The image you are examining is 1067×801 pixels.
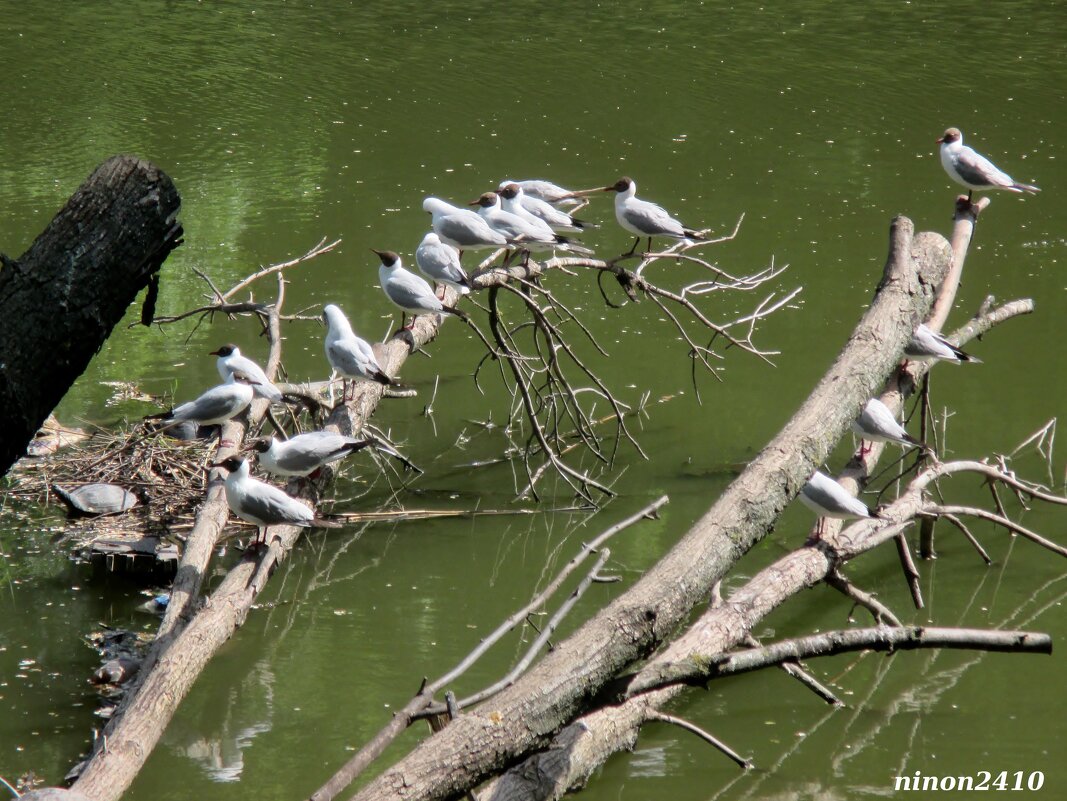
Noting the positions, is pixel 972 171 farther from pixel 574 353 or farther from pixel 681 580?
pixel 681 580

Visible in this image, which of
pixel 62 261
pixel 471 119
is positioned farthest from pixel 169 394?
pixel 471 119

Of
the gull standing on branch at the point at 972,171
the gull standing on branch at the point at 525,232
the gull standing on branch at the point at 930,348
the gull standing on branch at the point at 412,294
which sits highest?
the gull standing on branch at the point at 972,171

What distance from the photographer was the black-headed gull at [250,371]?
5.42m

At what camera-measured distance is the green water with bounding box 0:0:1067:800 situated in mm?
4910

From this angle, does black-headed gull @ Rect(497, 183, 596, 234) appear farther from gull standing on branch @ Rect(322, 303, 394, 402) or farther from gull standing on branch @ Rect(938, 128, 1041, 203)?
gull standing on branch @ Rect(938, 128, 1041, 203)

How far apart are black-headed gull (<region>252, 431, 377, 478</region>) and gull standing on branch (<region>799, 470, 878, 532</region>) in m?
1.73

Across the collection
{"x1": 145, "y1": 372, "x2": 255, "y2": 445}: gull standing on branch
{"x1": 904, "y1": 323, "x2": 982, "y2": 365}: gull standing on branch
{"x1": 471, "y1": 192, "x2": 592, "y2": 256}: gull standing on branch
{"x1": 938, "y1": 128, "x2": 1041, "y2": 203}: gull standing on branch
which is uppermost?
{"x1": 938, "y1": 128, "x2": 1041, "y2": 203}: gull standing on branch

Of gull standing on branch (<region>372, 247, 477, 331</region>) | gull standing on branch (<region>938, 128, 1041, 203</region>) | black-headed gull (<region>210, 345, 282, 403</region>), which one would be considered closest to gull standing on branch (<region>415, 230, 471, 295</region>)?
gull standing on branch (<region>372, 247, 477, 331</region>)

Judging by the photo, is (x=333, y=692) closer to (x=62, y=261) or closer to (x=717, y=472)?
(x=717, y=472)

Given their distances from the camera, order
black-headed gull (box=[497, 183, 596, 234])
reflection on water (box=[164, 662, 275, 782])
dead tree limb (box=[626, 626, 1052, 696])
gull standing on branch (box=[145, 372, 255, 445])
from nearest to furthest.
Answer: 1. dead tree limb (box=[626, 626, 1052, 696])
2. reflection on water (box=[164, 662, 275, 782])
3. gull standing on branch (box=[145, 372, 255, 445])
4. black-headed gull (box=[497, 183, 596, 234])

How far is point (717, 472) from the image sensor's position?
7023 mm

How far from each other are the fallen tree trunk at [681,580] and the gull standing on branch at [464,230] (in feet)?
7.30

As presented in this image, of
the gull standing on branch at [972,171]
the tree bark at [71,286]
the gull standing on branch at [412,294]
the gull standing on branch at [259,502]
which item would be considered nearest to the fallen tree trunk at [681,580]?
the tree bark at [71,286]

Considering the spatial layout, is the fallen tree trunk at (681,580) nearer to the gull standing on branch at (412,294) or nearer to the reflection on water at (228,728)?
the reflection on water at (228,728)
